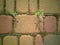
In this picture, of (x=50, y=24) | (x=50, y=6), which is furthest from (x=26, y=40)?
(x=50, y=6)

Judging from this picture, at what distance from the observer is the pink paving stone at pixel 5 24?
1.42 m

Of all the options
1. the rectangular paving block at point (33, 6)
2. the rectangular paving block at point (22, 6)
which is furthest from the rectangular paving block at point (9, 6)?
the rectangular paving block at point (33, 6)

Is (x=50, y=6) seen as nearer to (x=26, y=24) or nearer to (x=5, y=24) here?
(x=26, y=24)

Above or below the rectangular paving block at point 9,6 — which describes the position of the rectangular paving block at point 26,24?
below

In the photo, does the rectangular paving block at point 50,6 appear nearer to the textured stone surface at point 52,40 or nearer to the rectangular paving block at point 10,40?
the textured stone surface at point 52,40

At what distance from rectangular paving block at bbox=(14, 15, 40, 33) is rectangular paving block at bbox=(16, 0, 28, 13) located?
52mm

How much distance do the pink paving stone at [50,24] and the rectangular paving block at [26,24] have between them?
3.2 inches

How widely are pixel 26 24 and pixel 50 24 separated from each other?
0.21m

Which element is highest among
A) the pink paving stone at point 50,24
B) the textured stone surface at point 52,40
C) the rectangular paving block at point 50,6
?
the rectangular paving block at point 50,6

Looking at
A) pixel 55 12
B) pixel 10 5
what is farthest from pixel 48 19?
pixel 10 5

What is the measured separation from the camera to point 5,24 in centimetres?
143

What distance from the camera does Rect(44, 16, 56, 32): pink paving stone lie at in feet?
4.85

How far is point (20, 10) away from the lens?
146 centimetres

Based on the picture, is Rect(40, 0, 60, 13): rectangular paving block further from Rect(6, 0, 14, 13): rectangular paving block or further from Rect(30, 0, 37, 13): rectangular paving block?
Rect(6, 0, 14, 13): rectangular paving block
